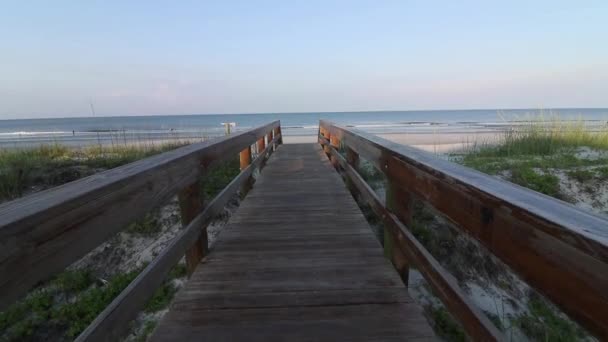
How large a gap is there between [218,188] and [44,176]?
137 inches

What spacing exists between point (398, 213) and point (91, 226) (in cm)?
161

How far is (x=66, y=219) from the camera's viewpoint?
2.93ft

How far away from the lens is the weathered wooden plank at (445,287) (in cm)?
108

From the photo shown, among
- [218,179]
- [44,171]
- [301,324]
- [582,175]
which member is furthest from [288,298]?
[44,171]

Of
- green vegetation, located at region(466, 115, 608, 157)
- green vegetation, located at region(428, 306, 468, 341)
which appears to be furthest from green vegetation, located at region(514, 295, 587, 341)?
green vegetation, located at region(466, 115, 608, 157)

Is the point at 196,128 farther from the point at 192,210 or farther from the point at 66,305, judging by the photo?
the point at 192,210

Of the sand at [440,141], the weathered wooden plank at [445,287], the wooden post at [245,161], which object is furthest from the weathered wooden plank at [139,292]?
the sand at [440,141]

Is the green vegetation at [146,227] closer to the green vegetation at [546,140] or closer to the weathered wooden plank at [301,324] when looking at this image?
the weathered wooden plank at [301,324]

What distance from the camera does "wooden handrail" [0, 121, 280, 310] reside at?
2.42ft

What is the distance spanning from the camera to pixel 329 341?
1.50 metres

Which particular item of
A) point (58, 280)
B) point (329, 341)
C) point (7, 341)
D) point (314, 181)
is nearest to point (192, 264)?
point (329, 341)

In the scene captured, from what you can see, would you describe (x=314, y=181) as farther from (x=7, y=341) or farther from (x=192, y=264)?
(x=7, y=341)

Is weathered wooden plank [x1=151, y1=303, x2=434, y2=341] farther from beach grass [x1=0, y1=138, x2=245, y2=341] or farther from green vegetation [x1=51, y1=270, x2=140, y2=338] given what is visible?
green vegetation [x1=51, y1=270, x2=140, y2=338]

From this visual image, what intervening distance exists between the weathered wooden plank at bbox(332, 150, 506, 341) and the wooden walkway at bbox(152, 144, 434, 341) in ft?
0.97
